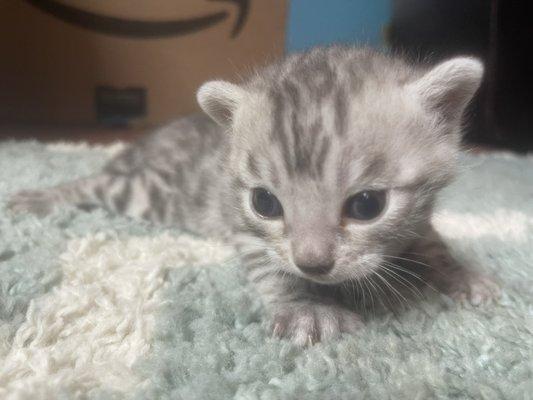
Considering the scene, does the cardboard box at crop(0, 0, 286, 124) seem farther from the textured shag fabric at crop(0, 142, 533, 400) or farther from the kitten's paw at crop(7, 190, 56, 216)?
the textured shag fabric at crop(0, 142, 533, 400)

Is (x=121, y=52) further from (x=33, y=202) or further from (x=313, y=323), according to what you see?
(x=313, y=323)

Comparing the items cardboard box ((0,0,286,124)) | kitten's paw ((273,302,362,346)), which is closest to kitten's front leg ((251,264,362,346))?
kitten's paw ((273,302,362,346))

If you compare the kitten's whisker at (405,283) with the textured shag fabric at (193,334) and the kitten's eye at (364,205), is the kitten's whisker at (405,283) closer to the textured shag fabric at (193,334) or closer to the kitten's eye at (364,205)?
the textured shag fabric at (193,334)

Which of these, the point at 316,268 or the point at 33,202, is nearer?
the point at 316,268

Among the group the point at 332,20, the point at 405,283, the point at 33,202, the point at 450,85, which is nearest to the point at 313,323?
the point at 405,283

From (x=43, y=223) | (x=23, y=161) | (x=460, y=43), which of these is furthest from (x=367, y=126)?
(x=460, y=43)

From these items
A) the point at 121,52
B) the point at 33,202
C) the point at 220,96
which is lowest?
the point at 33,202

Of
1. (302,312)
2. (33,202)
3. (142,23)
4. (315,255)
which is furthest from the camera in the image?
(142,23)

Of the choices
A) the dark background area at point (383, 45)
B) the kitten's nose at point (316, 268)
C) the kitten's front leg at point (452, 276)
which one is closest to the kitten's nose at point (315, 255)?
the kitten's nose at point (316, 268)
